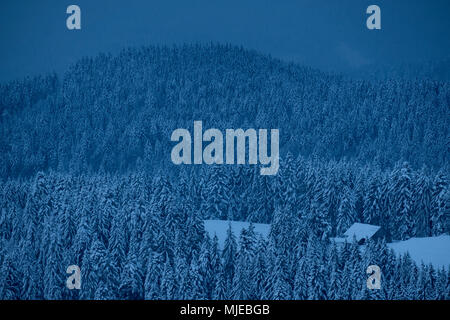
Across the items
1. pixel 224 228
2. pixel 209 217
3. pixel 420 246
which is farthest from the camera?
pixel 209 217

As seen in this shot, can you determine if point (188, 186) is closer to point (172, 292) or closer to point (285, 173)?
point (285, 173)

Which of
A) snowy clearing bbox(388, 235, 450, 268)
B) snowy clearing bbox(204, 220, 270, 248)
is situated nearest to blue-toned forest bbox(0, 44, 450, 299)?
snowy clearing bbox(388, 235, 450, 268)

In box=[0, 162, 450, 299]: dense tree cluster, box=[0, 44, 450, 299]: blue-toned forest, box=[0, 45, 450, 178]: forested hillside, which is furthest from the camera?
box=[0, 45, 450, 178]: forested hillside

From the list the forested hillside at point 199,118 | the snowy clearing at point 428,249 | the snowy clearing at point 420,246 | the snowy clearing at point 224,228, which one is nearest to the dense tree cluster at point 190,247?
the snowy clearing at point 224,228

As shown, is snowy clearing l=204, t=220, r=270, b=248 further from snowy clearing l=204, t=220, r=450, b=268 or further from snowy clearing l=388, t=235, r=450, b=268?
snowy clearing l=388, t=235, r=450, b=268

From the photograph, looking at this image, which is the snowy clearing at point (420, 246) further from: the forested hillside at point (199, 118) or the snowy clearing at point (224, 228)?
the forested hillside at point (199, 118)

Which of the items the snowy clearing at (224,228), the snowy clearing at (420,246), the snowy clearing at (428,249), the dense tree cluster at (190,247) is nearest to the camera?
the dense tree cluster at (190,247)

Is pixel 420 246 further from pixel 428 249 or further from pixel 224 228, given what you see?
pixel 224 228

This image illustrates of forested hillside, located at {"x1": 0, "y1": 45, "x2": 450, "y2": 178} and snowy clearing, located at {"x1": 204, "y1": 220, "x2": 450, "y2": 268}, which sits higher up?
forested hillside, located at {"x1": 0, "y1": 45, "x2": 450, "y2": 178}

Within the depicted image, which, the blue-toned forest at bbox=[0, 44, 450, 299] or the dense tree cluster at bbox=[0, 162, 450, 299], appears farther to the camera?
the blue-toned forest at bbox=[0, 44, 450, 299]

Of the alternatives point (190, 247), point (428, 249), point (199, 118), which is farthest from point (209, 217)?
point (199, 118)

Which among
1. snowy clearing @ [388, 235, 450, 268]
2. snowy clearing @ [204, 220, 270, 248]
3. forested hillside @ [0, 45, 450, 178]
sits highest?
forested hillside @ [0, 45, 450, 178]

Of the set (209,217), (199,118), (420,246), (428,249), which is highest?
(199,118)
